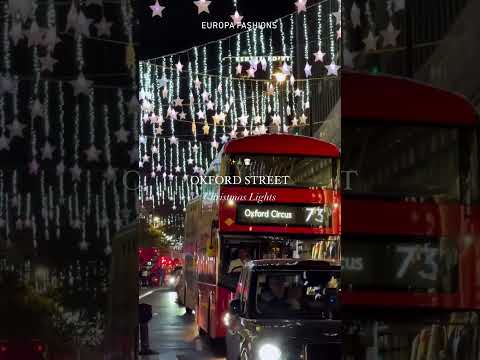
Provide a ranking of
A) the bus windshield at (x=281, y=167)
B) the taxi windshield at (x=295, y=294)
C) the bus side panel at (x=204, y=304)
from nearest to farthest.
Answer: the taxi windshield at (x=295, y=294), the bus windshield at (x=281, y=167), the bus side panel at (x=204, y=304)

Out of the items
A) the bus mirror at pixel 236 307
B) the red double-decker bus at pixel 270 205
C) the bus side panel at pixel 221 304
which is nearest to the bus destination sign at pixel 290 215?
the red double-decker bus at pixel 270 205

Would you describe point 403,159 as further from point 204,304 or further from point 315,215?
Result: point 204,304

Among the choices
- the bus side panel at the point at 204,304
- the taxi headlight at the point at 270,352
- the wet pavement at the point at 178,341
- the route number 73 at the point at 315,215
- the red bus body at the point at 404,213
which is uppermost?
the red bus body at the point at 404,213

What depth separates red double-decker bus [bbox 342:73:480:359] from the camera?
21.8 ft

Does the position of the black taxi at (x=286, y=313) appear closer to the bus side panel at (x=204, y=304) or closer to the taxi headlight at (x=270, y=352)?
the taxi headlight at (x=270, y=352)

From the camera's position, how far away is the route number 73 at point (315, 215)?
1288 centimetres

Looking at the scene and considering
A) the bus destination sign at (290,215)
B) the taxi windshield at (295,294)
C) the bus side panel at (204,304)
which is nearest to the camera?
the taxi windshield at (295,294)

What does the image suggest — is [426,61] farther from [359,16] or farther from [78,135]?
[78,135]

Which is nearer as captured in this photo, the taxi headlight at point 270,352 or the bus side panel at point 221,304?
the taxi headlight at point 270,352

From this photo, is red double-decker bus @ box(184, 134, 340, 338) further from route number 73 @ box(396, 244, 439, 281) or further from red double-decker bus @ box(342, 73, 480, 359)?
route number 73 @ box(396, 244, 439, 281)

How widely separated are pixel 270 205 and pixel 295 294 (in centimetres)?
409

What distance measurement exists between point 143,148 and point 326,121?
13.3 metres

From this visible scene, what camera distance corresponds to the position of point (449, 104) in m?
7.19

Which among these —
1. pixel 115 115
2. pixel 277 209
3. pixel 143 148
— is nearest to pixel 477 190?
pixel 115 115
